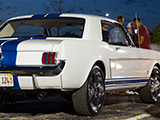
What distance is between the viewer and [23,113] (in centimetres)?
627

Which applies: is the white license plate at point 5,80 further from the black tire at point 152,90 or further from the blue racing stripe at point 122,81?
the black tire at point 152,90

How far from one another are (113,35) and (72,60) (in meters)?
2.09

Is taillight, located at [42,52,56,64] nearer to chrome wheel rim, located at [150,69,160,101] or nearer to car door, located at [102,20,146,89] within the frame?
car door, located at [102,20,146,89]

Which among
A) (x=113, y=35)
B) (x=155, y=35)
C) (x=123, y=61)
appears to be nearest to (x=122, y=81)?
(x=123, y=61)

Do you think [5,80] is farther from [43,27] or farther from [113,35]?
[113,35]

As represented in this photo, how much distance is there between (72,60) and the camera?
17.3ft

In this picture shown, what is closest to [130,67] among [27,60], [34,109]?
[34,109]

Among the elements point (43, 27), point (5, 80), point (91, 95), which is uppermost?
point (43, 27)

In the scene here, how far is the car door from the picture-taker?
260 inches

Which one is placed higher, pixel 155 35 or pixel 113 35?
pixel 113 35

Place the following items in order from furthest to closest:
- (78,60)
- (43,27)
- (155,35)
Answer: (155,35), (43,27), (78,60)

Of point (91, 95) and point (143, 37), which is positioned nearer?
point (91, 95)

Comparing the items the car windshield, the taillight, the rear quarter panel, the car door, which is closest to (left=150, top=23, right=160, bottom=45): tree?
the car door

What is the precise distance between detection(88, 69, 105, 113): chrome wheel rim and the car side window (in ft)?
2.73
